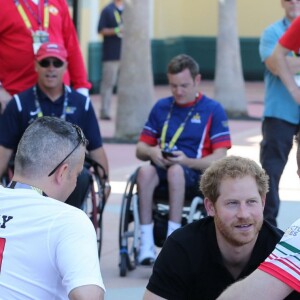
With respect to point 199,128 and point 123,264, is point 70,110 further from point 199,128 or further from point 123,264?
point 123,264

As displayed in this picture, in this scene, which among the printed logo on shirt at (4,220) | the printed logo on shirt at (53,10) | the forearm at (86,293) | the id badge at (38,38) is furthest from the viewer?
the printed logo on shirt at (53,10)

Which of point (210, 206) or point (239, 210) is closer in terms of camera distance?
point (239, 210)

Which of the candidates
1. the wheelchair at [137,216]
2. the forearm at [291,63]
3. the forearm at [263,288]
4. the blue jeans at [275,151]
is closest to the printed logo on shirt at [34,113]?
the wheelchair at [137,216]

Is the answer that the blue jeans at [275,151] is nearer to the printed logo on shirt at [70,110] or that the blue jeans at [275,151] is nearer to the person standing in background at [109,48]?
the printed logo on shirt at [70,110]

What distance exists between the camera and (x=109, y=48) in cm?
1756

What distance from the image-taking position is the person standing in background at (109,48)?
17.4 m

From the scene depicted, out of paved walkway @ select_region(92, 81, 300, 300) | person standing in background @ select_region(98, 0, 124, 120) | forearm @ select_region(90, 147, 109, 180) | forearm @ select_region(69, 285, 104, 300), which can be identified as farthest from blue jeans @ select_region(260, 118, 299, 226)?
person standing in background @ select_region(98, 0, 124, 120)

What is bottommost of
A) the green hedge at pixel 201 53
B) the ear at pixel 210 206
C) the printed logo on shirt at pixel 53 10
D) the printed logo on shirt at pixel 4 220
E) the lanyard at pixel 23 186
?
the green hedge at pixel 201 53

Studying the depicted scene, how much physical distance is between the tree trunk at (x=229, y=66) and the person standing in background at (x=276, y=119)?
34.1 ft

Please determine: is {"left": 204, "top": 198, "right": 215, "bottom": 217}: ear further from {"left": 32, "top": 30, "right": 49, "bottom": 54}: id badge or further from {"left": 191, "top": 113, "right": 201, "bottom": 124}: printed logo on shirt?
{"left": 32, "top": 30, "right": 49, "bottom": 54}: id badge

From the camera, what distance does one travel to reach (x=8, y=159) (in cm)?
725

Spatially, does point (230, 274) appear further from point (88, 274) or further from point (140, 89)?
point (140, 89)

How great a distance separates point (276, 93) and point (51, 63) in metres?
1.80

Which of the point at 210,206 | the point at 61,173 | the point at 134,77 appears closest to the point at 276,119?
the point at 210,206
